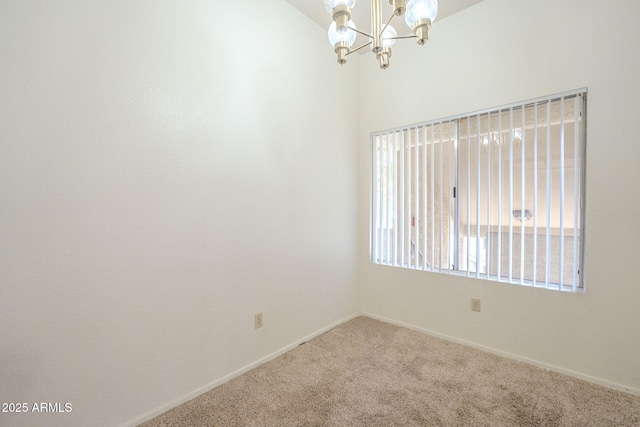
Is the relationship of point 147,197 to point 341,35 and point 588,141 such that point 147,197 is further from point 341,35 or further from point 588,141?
point 588,141

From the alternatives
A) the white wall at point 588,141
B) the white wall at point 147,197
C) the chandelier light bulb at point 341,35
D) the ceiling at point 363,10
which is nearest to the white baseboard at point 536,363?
→ the white wall at point 588,141

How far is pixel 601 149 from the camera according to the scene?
6.06 feet

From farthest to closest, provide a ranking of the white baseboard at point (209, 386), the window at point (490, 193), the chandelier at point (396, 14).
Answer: the window at point (490, 193) < the white baseboard at point (209, 386) < the chandelier at point (396, 14)

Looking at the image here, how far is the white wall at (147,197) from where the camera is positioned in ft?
4.07

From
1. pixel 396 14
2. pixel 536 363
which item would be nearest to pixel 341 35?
pixel 396 14

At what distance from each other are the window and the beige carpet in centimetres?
68

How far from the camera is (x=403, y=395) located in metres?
1.76

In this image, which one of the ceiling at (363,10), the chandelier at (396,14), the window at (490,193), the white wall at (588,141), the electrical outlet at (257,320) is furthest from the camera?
the ceiling at (363,10)

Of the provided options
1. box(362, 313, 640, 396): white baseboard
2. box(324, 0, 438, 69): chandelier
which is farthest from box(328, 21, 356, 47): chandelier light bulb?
box(362, 313, 640, 396): white baseboard

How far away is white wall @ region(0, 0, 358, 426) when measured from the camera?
1239mm

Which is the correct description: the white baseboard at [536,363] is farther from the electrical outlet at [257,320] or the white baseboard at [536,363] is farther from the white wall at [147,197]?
the electrical outlet at [257,320]

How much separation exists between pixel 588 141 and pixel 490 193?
67 cm

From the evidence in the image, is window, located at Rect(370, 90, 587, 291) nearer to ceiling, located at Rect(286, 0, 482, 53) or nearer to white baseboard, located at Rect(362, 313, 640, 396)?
white baseboard, located at Rect(362, 313, 640, 396)

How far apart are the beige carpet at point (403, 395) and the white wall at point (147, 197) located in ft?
0.79
